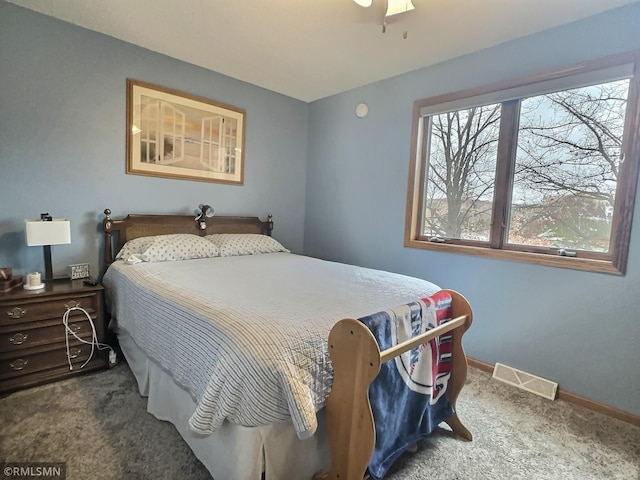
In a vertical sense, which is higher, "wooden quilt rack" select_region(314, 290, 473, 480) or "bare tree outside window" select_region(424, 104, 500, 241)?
"bare tree outside window" select_region(424, 104, 500, 241)

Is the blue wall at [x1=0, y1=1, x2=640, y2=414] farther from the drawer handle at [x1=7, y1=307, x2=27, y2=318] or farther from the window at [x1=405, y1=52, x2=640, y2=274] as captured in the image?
the drawer handle at [x1=7, y1=307, x2=27, y2=318]

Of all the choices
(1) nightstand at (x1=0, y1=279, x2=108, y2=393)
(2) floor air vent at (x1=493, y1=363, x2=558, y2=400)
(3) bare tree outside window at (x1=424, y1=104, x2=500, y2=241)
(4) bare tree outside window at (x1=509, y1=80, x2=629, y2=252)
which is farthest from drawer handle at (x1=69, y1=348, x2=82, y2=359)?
(4) bare tree outside window at (x1=509, y1=80, x2=629, y2=252)

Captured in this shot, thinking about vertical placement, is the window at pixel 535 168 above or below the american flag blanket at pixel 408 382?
above

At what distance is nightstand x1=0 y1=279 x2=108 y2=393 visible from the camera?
6.46ft

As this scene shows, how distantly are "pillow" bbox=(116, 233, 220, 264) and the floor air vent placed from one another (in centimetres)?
246

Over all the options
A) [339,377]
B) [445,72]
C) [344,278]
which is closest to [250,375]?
[339,377]

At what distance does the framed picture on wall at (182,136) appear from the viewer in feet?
9.07

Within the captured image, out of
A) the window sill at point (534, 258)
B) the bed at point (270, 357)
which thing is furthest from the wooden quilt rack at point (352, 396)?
the window sill at point (534, 258)

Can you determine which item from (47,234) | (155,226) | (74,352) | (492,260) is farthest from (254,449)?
(155,226)

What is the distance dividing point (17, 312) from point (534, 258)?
338cm

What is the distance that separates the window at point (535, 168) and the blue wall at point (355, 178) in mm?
116

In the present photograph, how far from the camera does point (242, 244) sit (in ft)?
10.2

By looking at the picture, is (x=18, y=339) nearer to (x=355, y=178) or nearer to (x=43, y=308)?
(x=43, y=308)

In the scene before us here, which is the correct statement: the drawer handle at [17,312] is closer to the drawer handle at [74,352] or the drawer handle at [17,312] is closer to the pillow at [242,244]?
the drawer handle at [74,352]
